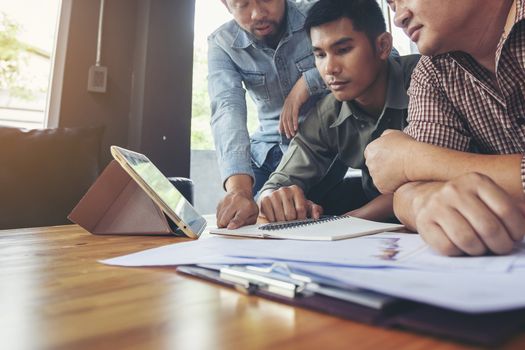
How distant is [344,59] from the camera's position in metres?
1.32

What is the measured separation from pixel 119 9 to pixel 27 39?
46cm

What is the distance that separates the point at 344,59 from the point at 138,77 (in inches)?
49.7

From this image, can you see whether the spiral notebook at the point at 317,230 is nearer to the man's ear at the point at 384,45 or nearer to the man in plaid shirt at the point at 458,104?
the man in plaid shirt at the point at 458,104

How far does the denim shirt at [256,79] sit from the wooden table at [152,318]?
0.96 metres

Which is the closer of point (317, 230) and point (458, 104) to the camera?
point (317, 230)

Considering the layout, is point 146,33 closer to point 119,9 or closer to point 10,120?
point 119,9

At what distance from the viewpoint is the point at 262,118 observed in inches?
68.1

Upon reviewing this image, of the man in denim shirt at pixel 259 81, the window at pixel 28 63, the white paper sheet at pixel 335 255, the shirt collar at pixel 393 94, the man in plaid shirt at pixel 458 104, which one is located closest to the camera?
the white paper sheet at pixel 335 255

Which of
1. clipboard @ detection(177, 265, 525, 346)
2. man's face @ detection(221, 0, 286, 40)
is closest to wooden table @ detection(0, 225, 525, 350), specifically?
clipboard @ detection(177, 265, 525, 346)

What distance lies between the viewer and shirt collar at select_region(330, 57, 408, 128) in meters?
1.30

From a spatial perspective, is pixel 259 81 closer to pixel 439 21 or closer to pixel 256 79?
pixel 256 79

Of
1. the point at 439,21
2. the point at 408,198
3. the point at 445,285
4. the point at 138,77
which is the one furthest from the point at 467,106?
the point at 138,77

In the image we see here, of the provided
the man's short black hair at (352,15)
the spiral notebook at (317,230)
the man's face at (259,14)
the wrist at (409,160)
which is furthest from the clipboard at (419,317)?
the man's face at (259,14)

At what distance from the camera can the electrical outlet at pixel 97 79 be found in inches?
81.6
